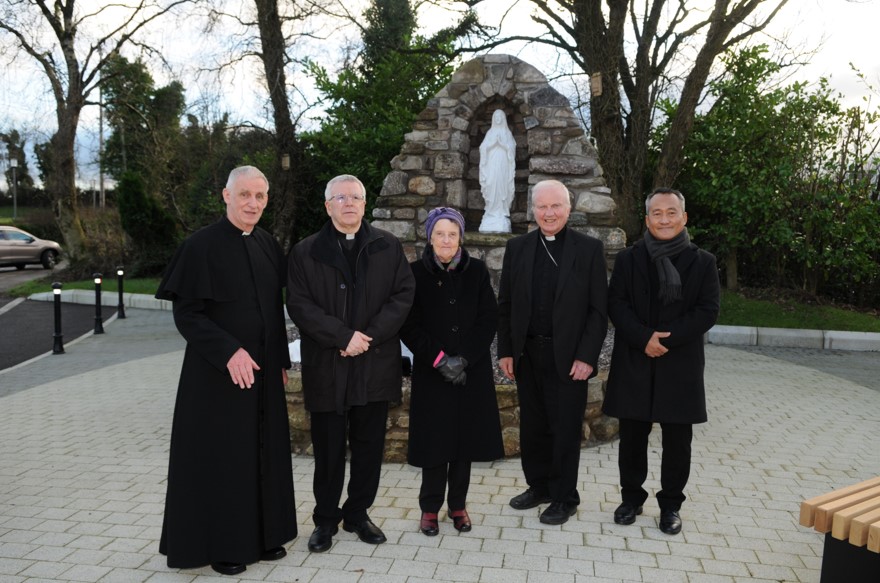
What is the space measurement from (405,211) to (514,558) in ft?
16.8

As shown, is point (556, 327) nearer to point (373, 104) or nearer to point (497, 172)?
point (497, 172)

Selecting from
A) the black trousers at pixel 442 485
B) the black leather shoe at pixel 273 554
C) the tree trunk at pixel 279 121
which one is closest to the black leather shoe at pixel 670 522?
the black trousers at pixel 442 485

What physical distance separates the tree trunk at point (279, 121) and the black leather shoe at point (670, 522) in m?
12.4

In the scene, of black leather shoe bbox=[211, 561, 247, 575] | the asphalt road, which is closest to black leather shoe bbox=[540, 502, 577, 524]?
black leather shoe bbox=[211, 561, 247, 575]

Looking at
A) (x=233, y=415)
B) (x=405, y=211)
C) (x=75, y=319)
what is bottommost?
(x=75, y=319)

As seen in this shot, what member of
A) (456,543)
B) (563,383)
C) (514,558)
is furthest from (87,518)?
(563,383)

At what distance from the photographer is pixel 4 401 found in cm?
698

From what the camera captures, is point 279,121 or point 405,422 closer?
point 405,422

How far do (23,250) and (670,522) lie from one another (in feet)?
77.7

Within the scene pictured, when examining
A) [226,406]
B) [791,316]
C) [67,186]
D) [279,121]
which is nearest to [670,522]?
[226,406]

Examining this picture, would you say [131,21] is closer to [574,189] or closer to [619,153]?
[619,153]

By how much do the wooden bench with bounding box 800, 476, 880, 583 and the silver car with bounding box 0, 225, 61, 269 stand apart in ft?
79.9

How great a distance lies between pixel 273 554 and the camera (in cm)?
351

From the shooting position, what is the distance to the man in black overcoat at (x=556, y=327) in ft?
12.8
